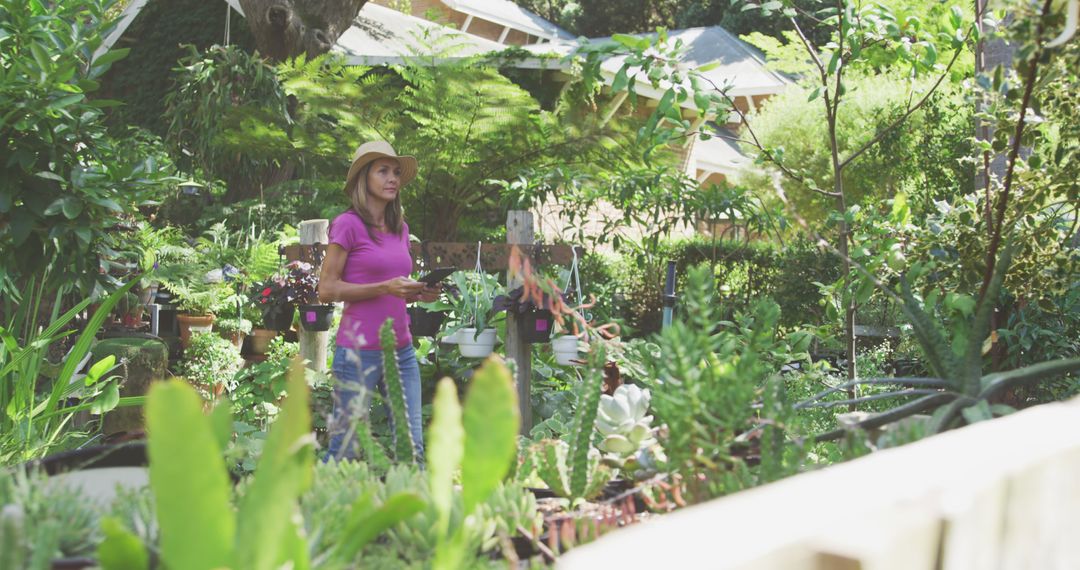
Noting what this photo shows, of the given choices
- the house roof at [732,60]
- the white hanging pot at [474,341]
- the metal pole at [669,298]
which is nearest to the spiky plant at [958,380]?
the metal pole at [669,298]

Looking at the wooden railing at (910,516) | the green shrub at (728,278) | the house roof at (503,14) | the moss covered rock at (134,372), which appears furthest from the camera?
the house roof at (503,14)

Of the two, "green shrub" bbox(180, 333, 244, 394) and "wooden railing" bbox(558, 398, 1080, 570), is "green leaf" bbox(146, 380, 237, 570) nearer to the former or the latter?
"wooden railing" bbox(558, 398, 1080, 570)

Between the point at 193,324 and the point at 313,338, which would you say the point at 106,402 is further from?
the point at 193,324

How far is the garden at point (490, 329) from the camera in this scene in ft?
2.64

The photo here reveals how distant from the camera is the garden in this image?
804 mm

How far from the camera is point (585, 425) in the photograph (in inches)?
46.3

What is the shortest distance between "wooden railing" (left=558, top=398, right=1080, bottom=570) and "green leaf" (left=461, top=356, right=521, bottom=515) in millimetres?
185

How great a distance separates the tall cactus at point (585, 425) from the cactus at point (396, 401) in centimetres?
22

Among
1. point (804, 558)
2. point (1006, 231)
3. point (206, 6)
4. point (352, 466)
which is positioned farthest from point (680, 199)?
point (206, 6)

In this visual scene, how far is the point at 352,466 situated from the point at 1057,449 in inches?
31.0

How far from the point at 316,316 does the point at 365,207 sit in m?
1.44

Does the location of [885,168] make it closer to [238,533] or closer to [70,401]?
[70,401]

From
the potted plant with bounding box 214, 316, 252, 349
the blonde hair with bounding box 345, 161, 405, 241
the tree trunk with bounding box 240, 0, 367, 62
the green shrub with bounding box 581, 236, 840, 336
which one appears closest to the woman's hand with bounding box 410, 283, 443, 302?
the blonde hair with bounding box 345, 161, 405, 241

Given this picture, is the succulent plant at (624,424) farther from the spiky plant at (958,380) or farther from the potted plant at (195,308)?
the potted plant at (195,308)
